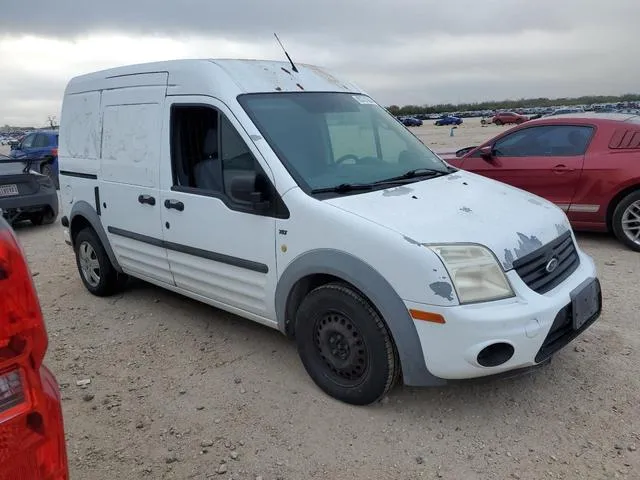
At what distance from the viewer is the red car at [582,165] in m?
6.33

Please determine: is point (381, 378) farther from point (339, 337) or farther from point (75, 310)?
point (75, 310)

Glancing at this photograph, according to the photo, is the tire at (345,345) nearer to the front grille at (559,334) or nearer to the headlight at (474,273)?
the headlight at (474,273)

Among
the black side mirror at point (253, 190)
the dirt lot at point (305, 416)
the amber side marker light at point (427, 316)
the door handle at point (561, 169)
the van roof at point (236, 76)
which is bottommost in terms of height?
the dirt lot at point (305, 416)

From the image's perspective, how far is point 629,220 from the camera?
6.35 m

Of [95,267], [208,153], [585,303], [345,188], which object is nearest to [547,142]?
[585,303]

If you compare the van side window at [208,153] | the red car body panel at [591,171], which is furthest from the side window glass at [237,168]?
the red car body panel at [591,171]

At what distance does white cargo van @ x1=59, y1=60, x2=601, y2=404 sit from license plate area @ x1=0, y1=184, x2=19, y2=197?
5.08 metres

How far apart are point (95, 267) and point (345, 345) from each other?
10.7 feet

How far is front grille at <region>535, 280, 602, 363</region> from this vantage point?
2.95m

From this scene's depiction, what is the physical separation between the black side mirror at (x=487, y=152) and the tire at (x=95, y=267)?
479 cm

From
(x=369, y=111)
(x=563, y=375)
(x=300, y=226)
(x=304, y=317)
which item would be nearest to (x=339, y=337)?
(x=304, y=317)

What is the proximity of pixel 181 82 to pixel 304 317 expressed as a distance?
2.00 meters

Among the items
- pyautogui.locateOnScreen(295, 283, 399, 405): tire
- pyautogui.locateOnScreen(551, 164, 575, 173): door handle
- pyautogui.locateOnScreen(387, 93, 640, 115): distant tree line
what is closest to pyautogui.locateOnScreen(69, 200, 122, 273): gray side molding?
pyautogui.locateOnScreen(295, 283, 399, 405): tire

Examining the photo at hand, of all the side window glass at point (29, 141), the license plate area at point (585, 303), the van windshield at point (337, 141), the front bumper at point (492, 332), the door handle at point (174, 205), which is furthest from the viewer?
the side window glass at point (29, 141)
